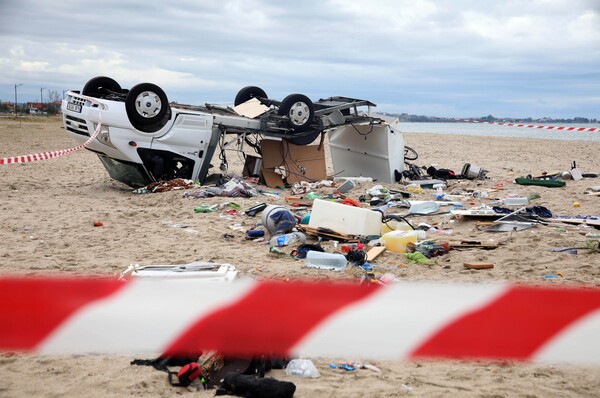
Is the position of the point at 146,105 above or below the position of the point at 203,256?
above

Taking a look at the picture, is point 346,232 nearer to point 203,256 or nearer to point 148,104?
point 203,256

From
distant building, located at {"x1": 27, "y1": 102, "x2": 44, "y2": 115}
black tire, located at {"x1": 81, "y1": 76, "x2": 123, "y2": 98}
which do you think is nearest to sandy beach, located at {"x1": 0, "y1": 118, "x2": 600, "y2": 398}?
black tire, located at {"x1": 81, "y1": 76, "x2": 123, "y2": 98}

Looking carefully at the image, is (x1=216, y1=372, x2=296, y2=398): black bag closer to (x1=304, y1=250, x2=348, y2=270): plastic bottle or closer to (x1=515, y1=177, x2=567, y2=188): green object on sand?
(x1=304, y1=250, x2=348, y2=270): plastic bottle

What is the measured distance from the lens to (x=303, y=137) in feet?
40.9

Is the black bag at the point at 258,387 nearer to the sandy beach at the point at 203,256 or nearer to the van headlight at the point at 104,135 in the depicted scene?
the sandy beach at the point at 203,256

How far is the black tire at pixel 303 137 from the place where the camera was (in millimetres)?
12428

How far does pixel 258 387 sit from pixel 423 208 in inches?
285

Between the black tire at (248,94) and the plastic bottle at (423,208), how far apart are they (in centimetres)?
545

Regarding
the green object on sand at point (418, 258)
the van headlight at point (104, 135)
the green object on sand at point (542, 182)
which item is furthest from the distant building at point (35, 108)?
the green object on sand at point (418, 258)

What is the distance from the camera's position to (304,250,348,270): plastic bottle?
257 inches

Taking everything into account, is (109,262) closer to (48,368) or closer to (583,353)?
(48,368)

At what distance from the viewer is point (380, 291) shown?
188 centimetres

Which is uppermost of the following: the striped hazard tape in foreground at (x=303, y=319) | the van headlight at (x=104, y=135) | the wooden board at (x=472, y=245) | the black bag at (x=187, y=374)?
the striped hazard tape in foreground at (x=303, y=319)

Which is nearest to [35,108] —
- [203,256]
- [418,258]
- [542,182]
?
[542,182]
